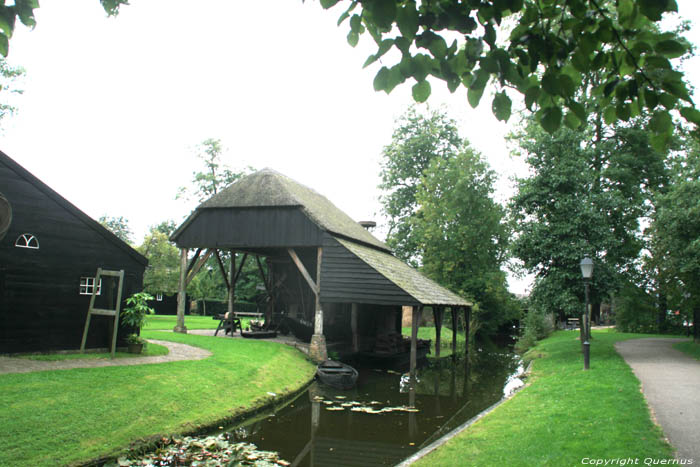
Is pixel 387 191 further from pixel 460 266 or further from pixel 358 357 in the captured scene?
pixel 358 357

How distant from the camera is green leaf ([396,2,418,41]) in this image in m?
3.26

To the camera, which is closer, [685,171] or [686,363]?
[686,363]

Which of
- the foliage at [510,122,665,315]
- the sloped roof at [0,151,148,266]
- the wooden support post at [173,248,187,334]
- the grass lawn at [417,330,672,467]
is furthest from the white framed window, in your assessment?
the foliage at [510,122,665,315]

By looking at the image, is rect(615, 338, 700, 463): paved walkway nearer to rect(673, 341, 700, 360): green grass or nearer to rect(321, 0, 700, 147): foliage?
rect(673, 341, 700, 360): green grass

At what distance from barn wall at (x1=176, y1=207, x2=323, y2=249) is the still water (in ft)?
18.5

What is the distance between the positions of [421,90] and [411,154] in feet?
118

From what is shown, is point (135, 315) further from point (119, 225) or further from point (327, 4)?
point (119, 225)

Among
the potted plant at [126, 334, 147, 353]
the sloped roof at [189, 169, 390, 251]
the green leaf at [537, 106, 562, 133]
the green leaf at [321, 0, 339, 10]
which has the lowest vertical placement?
the potted plant at [126, 334, 147, 353]

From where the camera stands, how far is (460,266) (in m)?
31.3

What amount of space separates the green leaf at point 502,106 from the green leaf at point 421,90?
0.49 meters

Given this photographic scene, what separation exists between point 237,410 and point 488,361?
15700 millimetres

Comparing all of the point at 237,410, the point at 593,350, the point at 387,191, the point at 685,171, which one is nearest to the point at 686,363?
the point at 593,350

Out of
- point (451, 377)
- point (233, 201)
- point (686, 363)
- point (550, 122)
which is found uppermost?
point (233, 201)

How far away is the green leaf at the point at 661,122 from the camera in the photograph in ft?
10.5
